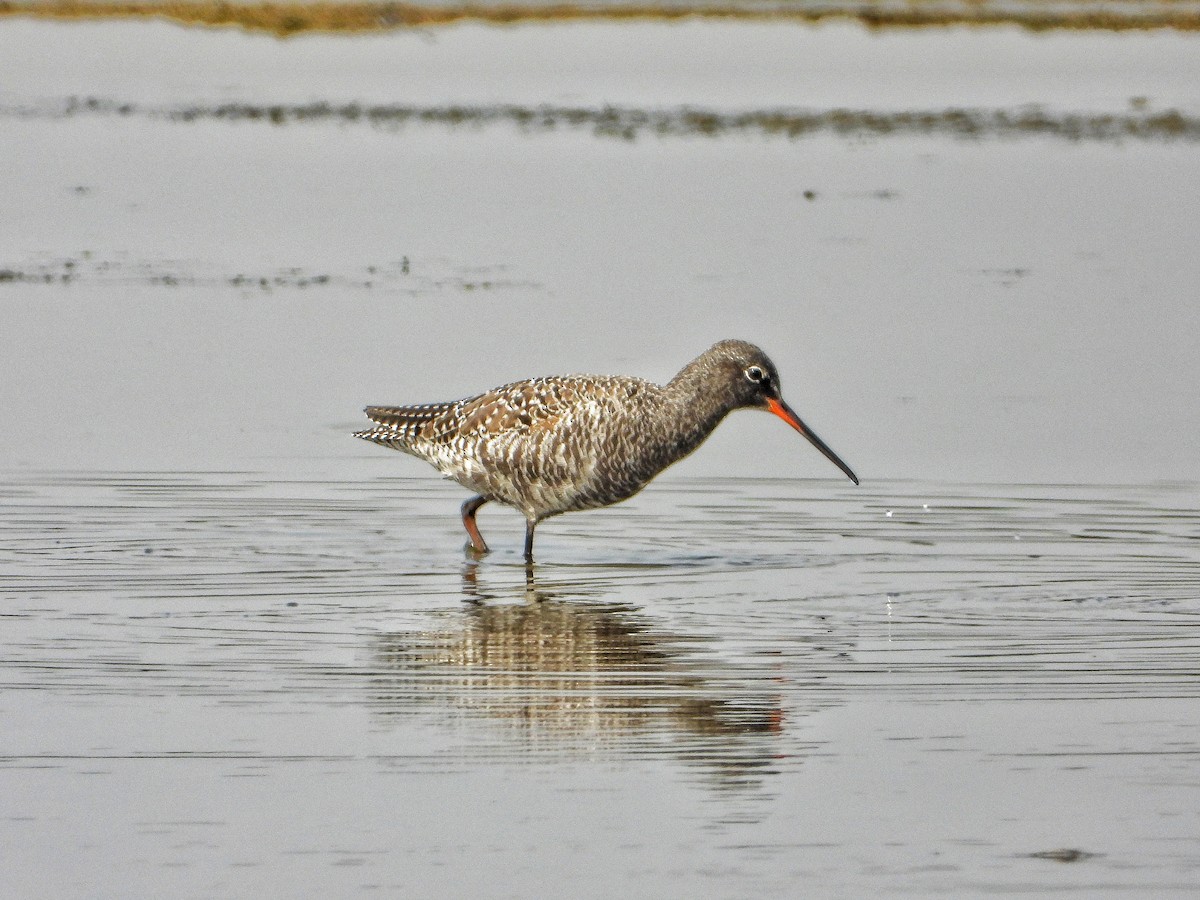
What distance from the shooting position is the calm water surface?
6484mm

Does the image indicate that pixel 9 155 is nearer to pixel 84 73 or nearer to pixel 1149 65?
pixel 84 73

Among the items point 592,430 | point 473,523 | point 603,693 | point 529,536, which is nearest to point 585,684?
point 603,693

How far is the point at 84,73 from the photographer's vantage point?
3756 cm

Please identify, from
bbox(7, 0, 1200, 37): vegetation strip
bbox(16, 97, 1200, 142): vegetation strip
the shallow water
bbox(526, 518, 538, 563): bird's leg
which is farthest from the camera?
bbox(7, 0, 1200, 37): vegetation strip

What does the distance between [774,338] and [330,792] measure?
965 cm

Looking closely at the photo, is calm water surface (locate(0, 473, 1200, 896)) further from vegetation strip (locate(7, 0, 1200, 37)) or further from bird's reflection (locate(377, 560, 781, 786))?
vegetation strip (locate(7, 0, 1200, 37))

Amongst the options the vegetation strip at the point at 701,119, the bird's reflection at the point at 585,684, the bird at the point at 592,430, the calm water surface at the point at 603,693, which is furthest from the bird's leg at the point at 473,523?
the vegetation strip at the point at 701,119

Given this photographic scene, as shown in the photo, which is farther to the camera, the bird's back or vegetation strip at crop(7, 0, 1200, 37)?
vegetation strip at crop(7, 0, 1200, 37)

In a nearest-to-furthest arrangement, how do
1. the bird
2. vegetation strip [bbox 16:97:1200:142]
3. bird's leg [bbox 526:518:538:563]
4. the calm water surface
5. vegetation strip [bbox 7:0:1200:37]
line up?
the calm water surface, the bird, bird's leg [bbox 526:518:538:563], vegetation strip [bbox 16:97:1200:142], vegetation strip [bbox 7:0:1200:37]

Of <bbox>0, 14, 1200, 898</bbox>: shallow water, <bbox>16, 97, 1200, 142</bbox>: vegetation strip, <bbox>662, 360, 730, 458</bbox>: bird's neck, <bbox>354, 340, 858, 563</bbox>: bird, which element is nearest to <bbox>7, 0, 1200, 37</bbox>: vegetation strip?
<bbox>16, 97, 1200, 142</bbox>: vegetation strip

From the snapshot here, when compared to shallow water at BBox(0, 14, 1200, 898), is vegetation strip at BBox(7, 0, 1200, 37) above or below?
above

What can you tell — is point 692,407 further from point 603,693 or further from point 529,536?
point 603,693

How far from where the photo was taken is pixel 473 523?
1130 cm

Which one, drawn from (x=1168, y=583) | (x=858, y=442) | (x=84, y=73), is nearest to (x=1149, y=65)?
(x=84, y=73)
